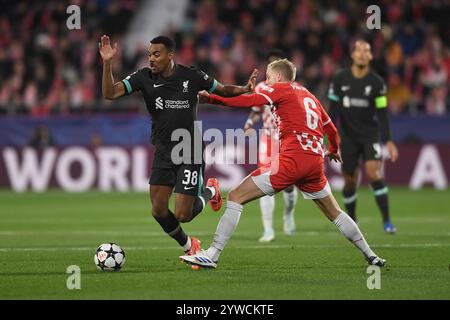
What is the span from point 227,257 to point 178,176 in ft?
4.22

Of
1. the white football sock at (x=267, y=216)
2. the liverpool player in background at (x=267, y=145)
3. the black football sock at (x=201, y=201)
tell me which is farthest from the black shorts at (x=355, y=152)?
the black football sock at (x=201, y=201)

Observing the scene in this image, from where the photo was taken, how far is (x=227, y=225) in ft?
31.0

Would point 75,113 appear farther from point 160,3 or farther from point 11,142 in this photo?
point 160,3

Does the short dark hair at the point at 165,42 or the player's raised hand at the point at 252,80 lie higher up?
the short dark hair at the point at 165,42

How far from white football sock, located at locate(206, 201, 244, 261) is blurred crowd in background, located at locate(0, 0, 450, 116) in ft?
47.0

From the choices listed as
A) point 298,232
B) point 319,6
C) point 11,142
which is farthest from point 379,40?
point 298,232

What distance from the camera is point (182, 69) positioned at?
10117 mm

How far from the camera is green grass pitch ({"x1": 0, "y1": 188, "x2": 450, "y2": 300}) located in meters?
8.17

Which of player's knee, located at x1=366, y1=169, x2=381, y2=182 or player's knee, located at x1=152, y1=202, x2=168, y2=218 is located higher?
player's knee, located at x1=366, y1=169, x2=381, y2=182

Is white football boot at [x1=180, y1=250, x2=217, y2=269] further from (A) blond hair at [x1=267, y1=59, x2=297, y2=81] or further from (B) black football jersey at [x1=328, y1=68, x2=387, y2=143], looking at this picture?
(B) black football jersey at [x1=328, y1=68, x2=387, y2=143]

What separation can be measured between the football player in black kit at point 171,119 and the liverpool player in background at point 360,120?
447cm

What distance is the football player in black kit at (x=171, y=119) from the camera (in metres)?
9.95

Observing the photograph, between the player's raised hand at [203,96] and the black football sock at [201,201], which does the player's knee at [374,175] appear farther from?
the player's raised hand at [203,96]

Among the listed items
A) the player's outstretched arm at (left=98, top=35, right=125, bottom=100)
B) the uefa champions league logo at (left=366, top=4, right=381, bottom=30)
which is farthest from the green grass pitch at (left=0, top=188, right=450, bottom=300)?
the uefa champions league logo at (left=366, top=4, right=381, bottom=30)
